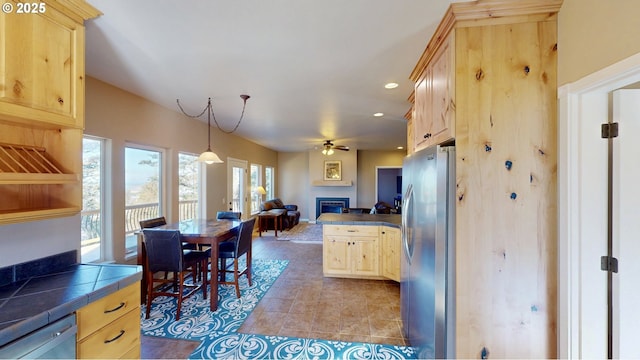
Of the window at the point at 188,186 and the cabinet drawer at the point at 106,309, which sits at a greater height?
the window at the point at 188,186

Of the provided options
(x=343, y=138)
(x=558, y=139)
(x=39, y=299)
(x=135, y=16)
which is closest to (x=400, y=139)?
(x=343, y=138)

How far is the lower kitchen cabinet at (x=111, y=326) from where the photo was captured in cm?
125

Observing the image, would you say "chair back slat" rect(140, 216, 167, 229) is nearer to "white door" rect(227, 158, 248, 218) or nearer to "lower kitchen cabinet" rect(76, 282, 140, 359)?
"lower kitchen cabinet" rect(76, 282, 140, 359)

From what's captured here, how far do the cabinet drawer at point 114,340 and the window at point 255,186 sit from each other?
18.9 feet

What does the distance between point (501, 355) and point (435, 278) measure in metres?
0.55

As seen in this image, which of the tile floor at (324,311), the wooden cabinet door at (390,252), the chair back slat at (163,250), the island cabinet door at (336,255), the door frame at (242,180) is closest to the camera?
the tile floor at (324,311)

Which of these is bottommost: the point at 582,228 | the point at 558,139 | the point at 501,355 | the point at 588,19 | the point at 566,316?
the point at 501,355

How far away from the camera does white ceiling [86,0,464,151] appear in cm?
154

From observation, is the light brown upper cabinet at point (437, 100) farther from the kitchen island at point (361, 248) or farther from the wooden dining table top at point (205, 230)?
the wooden dining table top at point (205, 230)

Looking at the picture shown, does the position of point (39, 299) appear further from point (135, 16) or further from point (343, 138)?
point (343, 138)

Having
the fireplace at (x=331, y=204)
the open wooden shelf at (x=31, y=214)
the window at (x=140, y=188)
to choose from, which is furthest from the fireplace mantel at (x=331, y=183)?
the open wooden shelf at (x=31, y=214)

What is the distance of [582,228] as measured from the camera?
4.29 ft

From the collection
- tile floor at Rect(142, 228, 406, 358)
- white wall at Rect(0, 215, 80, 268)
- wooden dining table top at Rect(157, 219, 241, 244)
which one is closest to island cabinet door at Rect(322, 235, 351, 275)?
tile floor at Rect(142, 228, 406, 358)

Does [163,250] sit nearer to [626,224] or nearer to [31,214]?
[31,214]
